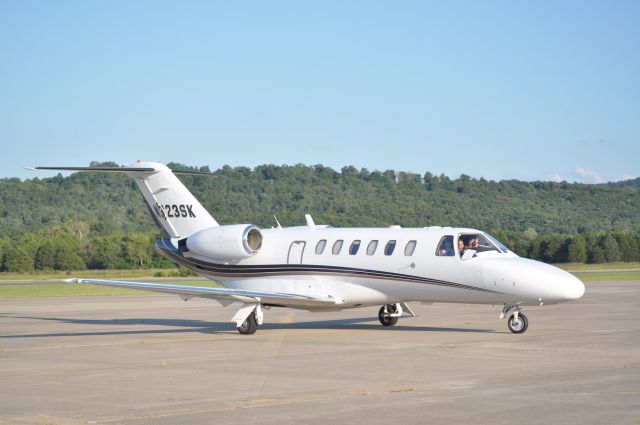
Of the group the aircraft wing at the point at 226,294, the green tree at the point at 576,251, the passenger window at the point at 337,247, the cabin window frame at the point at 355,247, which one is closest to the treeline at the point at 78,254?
the green tree at the point at 576,251

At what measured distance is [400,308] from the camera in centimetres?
2416

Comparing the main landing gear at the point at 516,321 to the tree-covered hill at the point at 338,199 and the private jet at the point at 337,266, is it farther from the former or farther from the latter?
the tree-covered hill at the point at 338,199

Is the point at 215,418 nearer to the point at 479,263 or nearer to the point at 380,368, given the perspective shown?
the point at 380,368

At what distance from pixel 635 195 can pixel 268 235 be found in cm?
15690

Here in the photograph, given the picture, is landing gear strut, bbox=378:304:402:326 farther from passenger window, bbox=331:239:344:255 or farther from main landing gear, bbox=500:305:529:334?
main landing gear, bbox=500:305:529:334

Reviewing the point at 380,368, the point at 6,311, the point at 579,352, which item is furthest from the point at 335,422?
the point at 6,311

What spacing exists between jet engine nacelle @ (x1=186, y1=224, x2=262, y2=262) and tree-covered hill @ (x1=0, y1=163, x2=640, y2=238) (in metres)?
98.0

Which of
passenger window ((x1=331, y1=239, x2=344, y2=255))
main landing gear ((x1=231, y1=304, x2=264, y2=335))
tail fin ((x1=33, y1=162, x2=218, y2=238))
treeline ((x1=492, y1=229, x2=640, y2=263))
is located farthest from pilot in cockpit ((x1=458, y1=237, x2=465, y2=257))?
treeline ((x1=492, y1=229, x2=640, y2=263))

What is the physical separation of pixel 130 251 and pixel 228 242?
6659 cm

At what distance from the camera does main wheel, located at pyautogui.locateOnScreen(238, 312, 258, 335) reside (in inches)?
873

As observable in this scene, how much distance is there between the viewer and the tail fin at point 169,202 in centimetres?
2508

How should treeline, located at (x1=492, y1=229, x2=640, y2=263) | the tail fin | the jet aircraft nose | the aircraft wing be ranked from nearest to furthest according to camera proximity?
the jet aircraft nose → the aircraft wing → the tail fin → treeline, located at (x1=492, y1=229, x2=640, y2=263)

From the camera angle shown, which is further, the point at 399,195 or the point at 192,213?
the point at 399,195

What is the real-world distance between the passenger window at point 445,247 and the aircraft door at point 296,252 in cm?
361
